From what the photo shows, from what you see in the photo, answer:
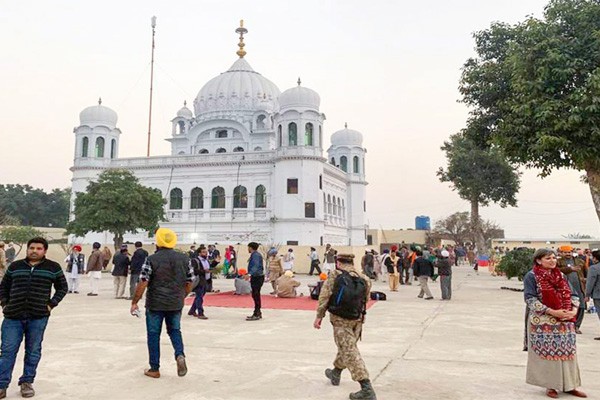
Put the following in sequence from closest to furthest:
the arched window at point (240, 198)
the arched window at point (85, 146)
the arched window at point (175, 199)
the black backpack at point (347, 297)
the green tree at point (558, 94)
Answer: the black backpack at point (347, 297)
the green tree at point (558, 94)
the arched window at point (240, 198)
the arched window at point (175, 199)
the arched window at point (85, 146)

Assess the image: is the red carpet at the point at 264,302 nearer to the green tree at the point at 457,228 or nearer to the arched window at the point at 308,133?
the arched window at the point at 308,133

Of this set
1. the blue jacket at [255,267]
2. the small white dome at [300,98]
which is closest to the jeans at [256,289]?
the blue jacket at [255,267]

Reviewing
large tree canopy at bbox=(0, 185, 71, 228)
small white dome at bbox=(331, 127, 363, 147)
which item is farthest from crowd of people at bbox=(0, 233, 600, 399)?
large tree canopy at bbox=(0, 185, 71, 228)

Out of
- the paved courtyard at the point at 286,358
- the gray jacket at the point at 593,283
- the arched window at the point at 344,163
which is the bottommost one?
the paved courtyard at the point at 286,358

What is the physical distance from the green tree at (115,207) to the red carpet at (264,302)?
19373 millimetres

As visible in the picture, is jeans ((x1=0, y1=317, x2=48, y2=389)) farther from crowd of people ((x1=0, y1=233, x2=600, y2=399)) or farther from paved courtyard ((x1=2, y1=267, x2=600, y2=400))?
paved courtyard ((x1=2, y1=267, x2=600, y2=400))

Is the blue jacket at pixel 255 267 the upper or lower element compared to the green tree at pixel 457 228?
lower

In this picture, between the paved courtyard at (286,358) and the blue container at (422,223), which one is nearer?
the paved courtyard at (286,358)

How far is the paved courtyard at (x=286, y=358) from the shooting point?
212 inches

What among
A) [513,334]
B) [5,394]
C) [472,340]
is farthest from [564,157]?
[5,394]

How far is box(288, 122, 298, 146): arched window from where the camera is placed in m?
41.2

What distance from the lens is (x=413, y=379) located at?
5.85m

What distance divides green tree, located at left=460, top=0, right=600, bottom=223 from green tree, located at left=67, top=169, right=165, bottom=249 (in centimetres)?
2431

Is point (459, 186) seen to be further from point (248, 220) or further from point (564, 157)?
point (564, 157)
